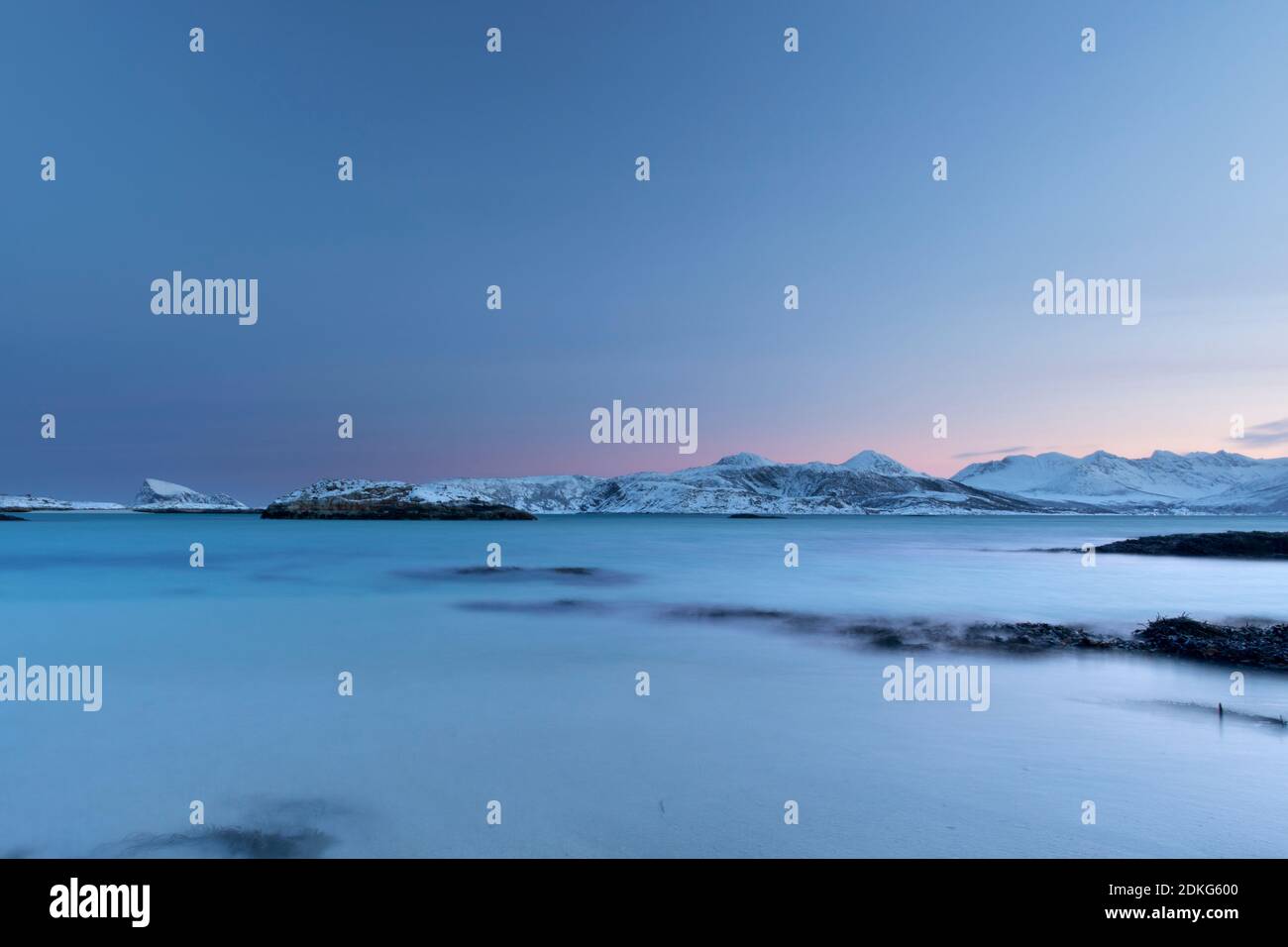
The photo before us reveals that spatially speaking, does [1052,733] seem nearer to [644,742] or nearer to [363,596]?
[644,742]

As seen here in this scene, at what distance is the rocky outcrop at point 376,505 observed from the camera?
280 feet

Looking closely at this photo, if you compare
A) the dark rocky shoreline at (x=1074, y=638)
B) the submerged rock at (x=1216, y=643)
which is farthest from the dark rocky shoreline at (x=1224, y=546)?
the submerged rock at (x=1216, y=643)

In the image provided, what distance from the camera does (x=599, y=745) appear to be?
793 cm

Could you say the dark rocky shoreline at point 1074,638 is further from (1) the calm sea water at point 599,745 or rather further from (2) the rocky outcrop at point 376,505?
(2) the rocky outcrop at point 376,505

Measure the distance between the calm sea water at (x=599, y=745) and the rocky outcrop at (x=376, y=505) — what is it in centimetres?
6974

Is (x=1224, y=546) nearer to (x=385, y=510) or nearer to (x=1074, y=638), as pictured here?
(x=1074, y=638)

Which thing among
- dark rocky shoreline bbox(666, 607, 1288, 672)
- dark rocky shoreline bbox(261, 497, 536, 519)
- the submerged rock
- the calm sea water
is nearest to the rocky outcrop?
dark rocky shoreline bbox(261, 497, 536, 519)

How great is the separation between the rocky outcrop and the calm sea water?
69736 millimetres

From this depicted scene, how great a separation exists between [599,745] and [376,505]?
84.3 meters

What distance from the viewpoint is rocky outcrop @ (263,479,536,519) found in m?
85.2
